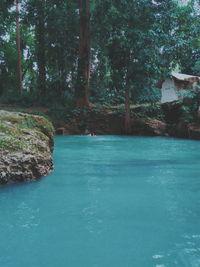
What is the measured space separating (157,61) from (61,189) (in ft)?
47.4

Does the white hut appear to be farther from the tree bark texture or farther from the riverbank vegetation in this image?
the tree bark texture

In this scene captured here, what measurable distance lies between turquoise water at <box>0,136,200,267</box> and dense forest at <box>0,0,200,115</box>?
12916mm

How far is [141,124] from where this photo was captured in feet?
59.7

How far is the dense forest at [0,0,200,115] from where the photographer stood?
17266 mm

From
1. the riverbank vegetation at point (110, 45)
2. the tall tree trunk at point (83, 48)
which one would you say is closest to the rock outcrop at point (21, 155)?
the riverbank vegetation at point (110, 45)

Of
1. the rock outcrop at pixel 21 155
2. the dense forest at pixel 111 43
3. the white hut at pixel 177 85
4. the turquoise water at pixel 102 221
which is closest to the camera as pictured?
the turquoise water at pixel 102 221

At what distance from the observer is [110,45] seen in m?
17.8

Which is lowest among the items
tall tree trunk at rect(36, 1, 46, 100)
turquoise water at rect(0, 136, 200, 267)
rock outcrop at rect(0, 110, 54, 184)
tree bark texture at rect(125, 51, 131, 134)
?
Result: turquoise water at rect(0, 136, 200, 267)

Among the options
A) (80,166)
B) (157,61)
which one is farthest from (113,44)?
(80,166)

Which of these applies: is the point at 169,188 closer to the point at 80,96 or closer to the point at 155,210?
the point at 155,210

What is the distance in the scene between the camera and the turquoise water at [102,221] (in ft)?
7.83

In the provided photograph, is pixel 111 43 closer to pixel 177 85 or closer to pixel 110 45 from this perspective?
pixel 110 45

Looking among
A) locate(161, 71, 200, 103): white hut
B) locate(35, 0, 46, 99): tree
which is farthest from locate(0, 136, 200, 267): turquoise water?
locate(35, 0, 46, 99): tree

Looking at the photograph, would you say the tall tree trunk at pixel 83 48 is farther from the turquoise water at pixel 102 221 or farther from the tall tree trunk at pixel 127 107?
the turquoise water at pixel 102 221
